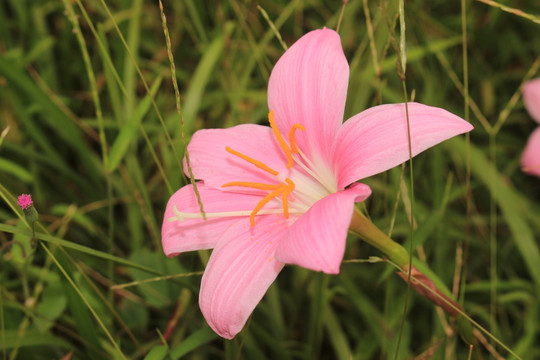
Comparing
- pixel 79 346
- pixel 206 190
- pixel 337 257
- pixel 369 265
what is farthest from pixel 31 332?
pixel 369 265

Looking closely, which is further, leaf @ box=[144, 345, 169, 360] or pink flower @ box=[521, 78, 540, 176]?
pink flower @ box=[521, 78, 540, 176]

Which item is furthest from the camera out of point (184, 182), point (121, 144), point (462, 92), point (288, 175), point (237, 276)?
point (462, 92)

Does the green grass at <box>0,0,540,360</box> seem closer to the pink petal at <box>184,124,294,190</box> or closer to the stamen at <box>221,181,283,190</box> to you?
the pink petal at <box>184,124,294,190</box>

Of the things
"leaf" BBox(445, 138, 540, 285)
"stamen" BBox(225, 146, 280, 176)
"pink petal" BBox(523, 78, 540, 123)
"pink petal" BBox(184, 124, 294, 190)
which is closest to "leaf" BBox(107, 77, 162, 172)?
"pink petal" BBox(184, 124, 294, 190)

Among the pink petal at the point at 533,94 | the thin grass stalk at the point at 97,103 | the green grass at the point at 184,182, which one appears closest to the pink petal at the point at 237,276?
the green grass at the point at 184,182

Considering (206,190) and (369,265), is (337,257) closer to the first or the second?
(206,190)

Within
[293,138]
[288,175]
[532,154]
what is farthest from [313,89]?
[532,154]

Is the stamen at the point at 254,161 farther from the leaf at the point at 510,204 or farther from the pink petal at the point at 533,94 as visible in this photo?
the pink petal at the point at 533,94

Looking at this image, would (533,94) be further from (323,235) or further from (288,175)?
(323,235)
